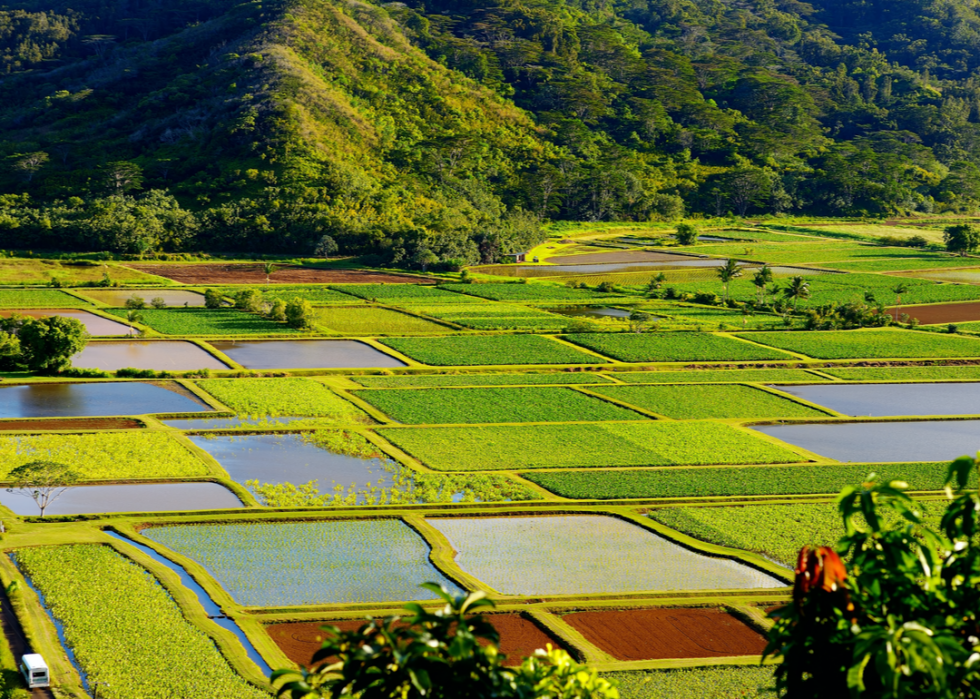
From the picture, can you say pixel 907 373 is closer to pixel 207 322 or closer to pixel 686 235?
pixel 207 322

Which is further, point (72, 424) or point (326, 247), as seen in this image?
point (326, 247)

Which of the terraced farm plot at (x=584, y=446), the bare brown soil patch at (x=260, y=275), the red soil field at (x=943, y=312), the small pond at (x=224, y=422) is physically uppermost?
the bare brown soil patch at (x=260, y=275)

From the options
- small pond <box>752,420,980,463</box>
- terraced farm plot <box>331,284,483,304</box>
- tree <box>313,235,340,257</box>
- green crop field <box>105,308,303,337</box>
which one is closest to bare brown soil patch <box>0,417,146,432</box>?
green crop field <box>105,308,303,337</box>

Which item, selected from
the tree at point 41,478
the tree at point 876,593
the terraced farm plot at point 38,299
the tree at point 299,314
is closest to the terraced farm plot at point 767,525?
the tree at point 41,478

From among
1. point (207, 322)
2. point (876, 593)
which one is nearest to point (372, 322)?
point (207, 322)

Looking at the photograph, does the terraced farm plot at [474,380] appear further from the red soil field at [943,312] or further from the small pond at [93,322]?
the red soil field at [943,312]

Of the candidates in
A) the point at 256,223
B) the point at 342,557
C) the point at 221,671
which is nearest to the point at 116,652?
the point at 221,671
